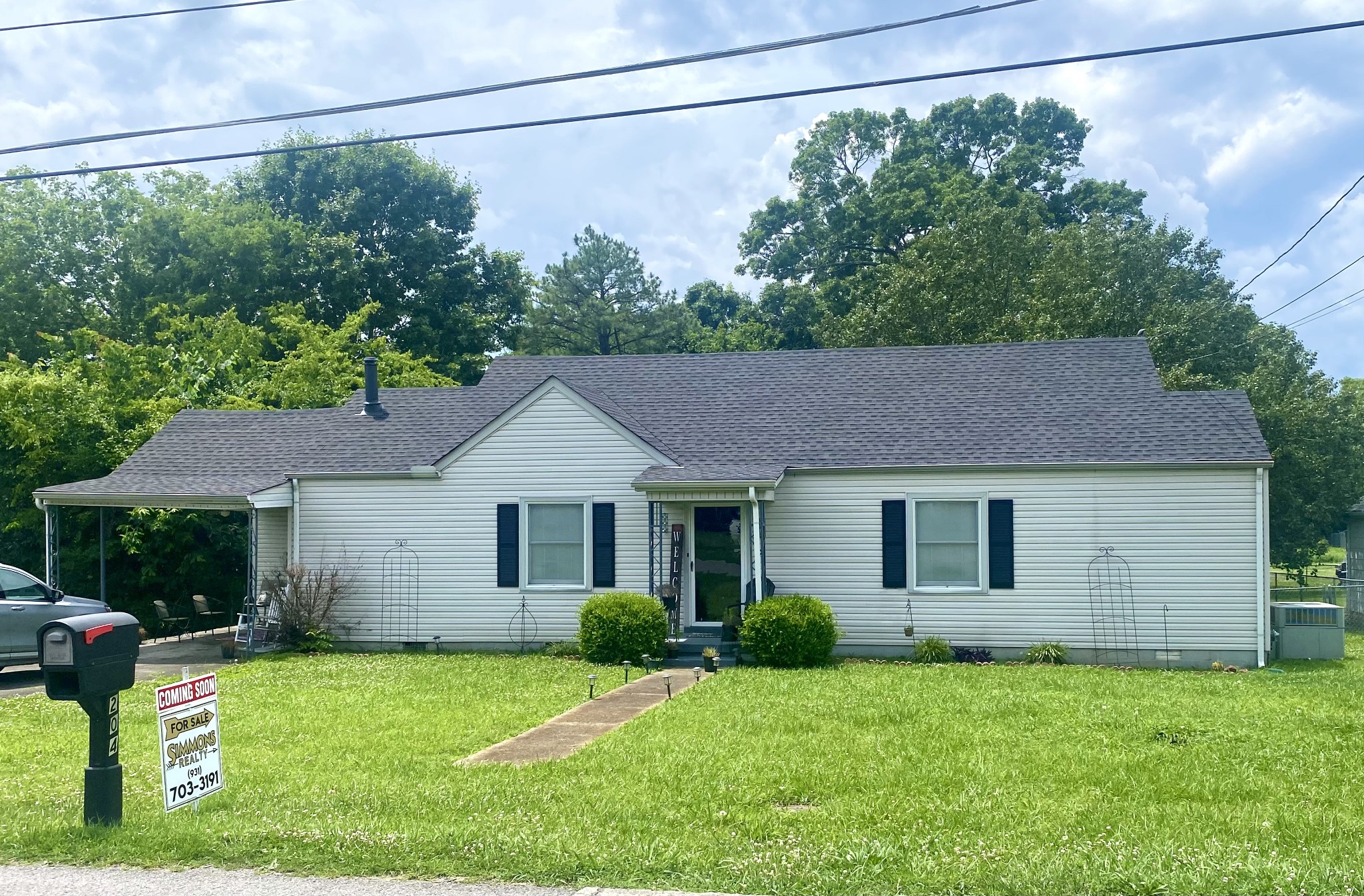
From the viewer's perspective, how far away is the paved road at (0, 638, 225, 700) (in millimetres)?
15670

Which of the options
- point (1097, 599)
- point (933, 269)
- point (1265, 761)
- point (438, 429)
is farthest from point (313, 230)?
point (1265, 761)

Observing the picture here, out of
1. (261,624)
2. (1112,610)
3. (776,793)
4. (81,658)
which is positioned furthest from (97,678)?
(1112,610)

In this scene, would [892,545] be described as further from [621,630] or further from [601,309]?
[601,309]

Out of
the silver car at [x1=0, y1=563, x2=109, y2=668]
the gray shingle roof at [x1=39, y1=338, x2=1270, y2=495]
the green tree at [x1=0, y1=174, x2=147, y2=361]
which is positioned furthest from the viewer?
the green tree at [x1=0, y1=174, x2=147, y2=361]

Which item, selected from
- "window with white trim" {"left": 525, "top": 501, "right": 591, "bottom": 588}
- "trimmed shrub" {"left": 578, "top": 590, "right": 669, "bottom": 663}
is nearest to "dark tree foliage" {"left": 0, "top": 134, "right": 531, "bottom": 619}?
"window with white trim" {"left": 525, "top": 501, "right": 591, "bottom": 588}

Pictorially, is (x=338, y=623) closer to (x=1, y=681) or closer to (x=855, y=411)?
(x=1, y=681)

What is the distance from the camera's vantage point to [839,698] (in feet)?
43.9

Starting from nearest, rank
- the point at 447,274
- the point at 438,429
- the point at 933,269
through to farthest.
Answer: the point at 438,429
the point at 933,269
the point at 447,274

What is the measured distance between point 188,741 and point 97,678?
0.74 meters

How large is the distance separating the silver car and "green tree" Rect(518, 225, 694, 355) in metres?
38.0

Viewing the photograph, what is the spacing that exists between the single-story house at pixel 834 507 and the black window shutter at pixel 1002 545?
0.10 feet

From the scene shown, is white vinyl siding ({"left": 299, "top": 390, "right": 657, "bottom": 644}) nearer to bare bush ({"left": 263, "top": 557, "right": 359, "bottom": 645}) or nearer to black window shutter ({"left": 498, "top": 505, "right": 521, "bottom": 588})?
black window shutter ({"left": 498, "top": 505, "right": 521, "bottom": 588})

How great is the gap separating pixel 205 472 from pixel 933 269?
21455mm

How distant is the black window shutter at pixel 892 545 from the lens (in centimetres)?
1850
